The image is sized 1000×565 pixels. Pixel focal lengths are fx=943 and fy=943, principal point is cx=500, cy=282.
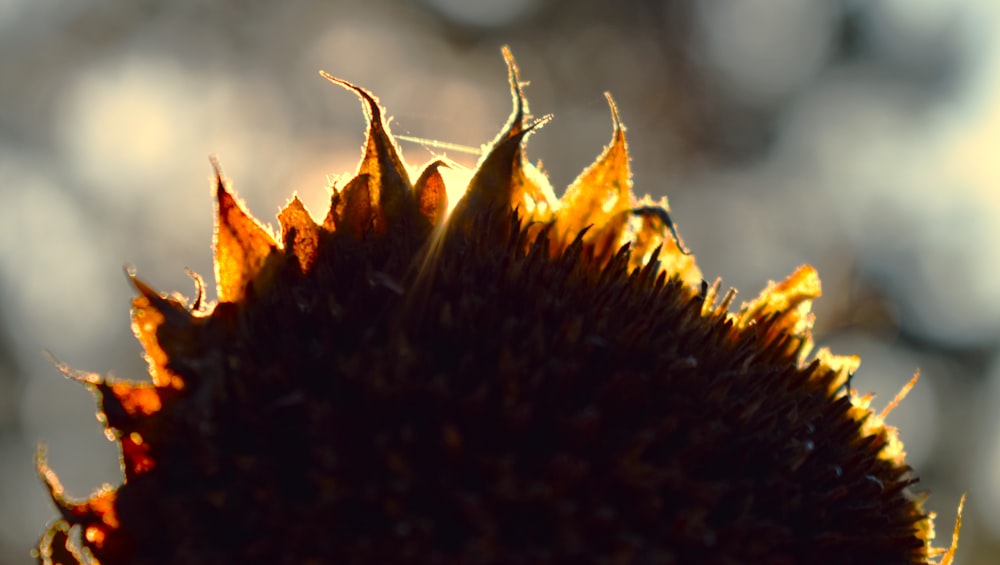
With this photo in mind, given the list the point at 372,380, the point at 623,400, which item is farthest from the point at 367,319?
the point at 623,400

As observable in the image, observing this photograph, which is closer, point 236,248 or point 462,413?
point 462,413

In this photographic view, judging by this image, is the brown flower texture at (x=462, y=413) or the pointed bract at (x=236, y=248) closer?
the brown flower texture at (x=462, y=413)

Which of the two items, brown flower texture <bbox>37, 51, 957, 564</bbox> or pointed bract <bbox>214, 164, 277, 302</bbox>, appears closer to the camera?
brown flower texture <bbox>37, 51, 957, 564</bbox>

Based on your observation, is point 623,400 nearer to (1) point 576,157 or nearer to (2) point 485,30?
(1) point 576,157

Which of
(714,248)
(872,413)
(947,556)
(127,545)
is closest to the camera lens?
(127,545)

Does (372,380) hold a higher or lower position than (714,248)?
lower

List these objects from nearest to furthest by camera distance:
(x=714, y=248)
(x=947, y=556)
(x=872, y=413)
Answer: (x=947, y=556) → (x=872, y=413) → (x=714, y=248)

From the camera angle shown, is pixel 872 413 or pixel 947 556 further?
pixel 872 413

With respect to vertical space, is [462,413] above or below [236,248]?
below
